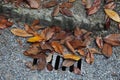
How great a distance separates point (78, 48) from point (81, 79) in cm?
27

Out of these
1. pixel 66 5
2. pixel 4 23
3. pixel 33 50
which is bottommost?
pixel 33 50

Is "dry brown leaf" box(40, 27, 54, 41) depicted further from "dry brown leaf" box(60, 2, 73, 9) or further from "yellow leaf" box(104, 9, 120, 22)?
"yellow leaf" box(104, 9, 120, 22)

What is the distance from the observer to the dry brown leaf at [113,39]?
99.8 inches

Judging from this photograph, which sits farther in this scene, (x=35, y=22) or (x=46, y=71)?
(x=35, y=22)

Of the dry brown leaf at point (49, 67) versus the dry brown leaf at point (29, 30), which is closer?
the dry brown leaf at point (49, 67)

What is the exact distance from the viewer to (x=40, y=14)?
2.63m

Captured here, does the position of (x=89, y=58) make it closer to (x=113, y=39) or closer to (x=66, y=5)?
(x=113, y=39)

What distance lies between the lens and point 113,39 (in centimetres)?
255

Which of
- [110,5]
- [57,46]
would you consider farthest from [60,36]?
[110,5]

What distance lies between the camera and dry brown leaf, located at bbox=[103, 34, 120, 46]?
253cm

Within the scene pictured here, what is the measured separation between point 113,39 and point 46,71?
2.03 ft

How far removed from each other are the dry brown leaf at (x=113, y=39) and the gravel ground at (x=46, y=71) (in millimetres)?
44

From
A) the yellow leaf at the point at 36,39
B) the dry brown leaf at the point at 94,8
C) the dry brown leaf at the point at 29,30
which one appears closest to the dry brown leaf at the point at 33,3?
the dry brown leaf at the point at 29,30

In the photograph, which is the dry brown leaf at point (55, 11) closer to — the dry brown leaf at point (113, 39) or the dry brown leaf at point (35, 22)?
the dry brown leaf at point (35, 22)
